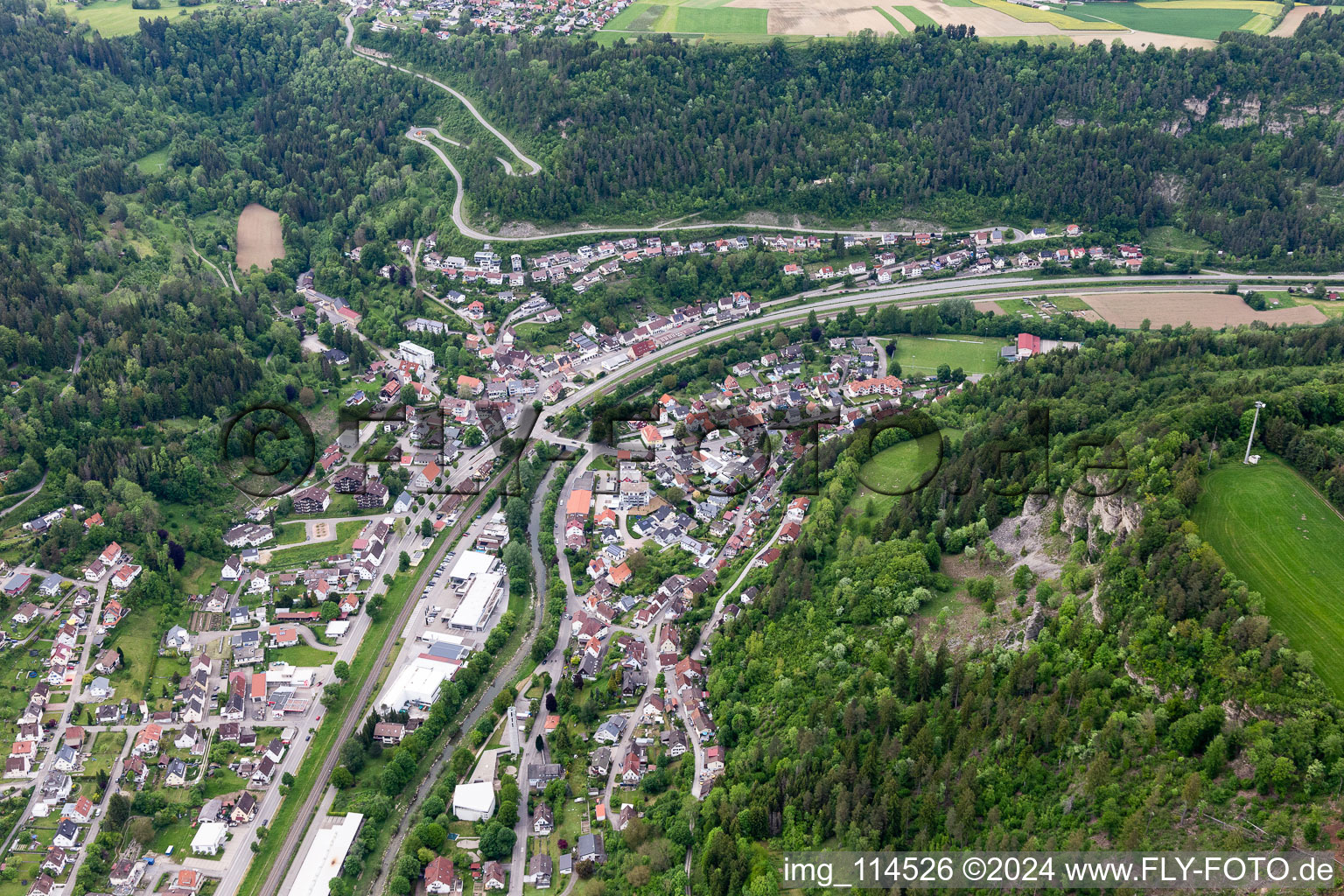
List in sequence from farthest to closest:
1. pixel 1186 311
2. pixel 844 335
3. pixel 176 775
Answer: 1. pixel 1186 311
2. pixel 844 335
3. pixel 176 775

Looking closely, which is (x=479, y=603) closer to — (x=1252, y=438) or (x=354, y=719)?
(x=354, y=719)

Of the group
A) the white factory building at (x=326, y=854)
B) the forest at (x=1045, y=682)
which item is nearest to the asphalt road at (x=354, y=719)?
the white factory building at (x=326, y=854)

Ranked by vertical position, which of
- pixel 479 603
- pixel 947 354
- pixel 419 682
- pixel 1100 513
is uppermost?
pixel 1100 513

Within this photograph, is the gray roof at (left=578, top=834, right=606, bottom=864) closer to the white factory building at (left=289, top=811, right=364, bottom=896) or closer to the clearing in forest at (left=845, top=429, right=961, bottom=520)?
the white factory building at (left=289, top=811, right=364, bottom=896)

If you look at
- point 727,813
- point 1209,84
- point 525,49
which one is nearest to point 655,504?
point 727,813

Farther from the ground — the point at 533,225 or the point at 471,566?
the point at 533,225

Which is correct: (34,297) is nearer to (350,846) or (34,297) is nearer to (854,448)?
(350,846)

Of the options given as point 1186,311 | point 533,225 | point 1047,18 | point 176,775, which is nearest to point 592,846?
point 176,775

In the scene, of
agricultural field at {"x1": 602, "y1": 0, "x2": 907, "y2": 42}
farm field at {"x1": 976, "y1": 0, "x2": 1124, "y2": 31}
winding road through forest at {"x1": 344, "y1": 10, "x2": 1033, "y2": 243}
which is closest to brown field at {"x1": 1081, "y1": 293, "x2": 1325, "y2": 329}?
winding road through forest at {"x1": 344, "y1": 10, "x2": 1033, "y2": 243}
